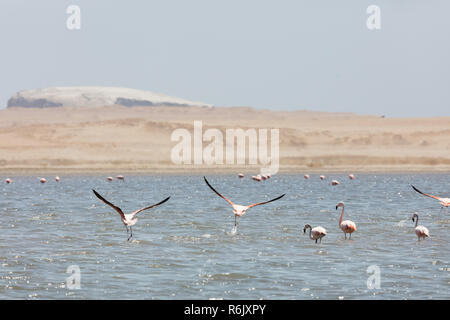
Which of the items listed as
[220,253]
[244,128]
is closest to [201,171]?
[244,128]

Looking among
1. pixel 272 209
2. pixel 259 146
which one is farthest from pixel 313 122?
pixel 272 209

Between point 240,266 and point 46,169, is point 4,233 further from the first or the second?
point 46,169

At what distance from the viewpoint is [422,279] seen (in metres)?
18.6

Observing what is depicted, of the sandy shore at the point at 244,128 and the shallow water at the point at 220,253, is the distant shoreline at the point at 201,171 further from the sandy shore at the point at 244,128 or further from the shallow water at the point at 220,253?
the shallow water at the point at 220,253

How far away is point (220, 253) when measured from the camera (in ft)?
75.4

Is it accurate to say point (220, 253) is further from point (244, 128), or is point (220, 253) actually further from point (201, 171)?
point (244, 128)

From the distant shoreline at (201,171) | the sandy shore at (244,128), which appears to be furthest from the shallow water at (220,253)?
the sandy shore at (244,128)

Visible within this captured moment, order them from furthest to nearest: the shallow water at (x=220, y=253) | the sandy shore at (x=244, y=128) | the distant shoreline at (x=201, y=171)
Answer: the sandy shore at (x=244, y=128)
the distant shoreline at (x=201, y=171)
the shallow water at (x=220, y=253)

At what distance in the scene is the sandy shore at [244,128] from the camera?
93.5 meters

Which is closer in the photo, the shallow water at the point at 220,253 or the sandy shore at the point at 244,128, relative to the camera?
the shallow water at the point at 220,253

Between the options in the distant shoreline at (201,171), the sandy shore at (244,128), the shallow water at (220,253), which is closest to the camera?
the shallow water at (220,253)

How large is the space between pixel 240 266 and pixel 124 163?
78292 mm

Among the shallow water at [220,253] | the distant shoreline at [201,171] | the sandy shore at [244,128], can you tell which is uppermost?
the shallow water at [220,253]

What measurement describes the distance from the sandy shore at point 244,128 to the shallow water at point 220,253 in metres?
51.5
